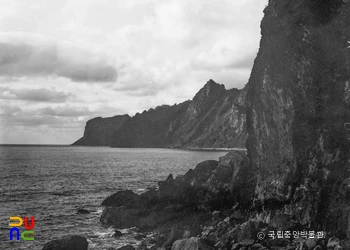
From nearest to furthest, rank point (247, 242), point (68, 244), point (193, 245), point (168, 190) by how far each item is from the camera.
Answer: point (193, 245), point (247, 242), point (68, 244), point (168, 190)

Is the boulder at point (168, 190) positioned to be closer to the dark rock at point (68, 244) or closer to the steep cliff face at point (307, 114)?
the steep cliff face at point (307, 114)

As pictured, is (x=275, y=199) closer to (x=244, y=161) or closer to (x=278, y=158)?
(x=278, y=158)

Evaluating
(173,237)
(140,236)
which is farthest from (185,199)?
(173,237)

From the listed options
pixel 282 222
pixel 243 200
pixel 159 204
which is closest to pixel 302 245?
pixel 282 222

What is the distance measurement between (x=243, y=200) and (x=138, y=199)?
1534 centimetres

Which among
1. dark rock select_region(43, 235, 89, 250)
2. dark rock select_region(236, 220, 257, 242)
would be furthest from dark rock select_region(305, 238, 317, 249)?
dark rock select_region(43, 235, 89, 250)

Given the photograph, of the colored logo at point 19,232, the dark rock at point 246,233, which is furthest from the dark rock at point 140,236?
the dark rock at point 246,233

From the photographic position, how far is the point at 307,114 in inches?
1145

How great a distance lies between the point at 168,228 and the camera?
3272 centimetres

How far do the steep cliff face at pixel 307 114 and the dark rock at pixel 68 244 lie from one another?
59.7ft

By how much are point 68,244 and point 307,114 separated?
25.0 meters

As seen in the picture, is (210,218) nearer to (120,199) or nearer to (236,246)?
(236,246)

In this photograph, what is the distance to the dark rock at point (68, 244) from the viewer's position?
26.3 meters

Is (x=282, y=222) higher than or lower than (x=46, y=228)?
higher
